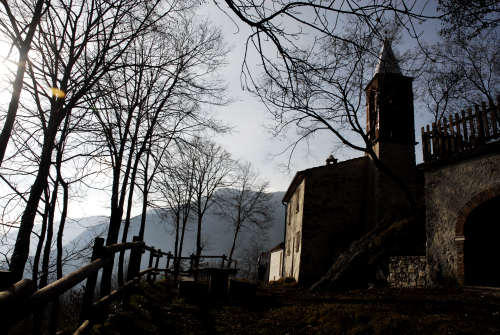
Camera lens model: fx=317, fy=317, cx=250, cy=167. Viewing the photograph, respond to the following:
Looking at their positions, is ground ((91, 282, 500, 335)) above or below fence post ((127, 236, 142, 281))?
below

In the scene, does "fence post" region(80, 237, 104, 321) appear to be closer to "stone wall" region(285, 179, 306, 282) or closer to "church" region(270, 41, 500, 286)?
"church" region(270, 41, 500, 286)

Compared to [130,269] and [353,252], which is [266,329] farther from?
[353,252]

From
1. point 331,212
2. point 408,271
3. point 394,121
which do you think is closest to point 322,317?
point 408,271

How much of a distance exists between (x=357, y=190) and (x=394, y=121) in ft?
15.3

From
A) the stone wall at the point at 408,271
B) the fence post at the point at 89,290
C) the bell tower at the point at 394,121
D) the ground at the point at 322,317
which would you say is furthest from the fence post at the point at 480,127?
the fence post at the point at 89,290

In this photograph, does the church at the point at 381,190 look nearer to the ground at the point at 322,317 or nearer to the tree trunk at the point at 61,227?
the ground at the point at 322,317

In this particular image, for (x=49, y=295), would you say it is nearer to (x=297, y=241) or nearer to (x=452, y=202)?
(x=452, y=202)

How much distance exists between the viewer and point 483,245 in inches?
350

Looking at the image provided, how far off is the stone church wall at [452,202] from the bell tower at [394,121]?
335 inches

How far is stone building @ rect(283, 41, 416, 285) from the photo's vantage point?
1698cm

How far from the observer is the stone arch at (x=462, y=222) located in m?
7.87

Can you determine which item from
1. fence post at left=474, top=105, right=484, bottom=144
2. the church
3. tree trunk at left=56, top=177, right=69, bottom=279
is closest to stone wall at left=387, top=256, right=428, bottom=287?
the church

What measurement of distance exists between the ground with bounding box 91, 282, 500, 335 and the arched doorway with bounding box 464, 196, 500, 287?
4.05 ft

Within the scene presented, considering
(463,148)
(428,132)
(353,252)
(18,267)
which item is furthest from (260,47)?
(353,252)
